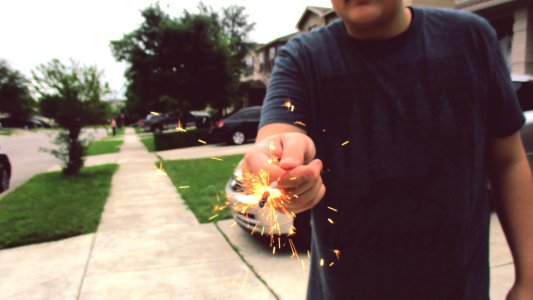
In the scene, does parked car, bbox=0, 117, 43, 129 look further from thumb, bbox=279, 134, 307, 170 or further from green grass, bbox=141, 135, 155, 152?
thumb, bbox=279, 134, 307, 170

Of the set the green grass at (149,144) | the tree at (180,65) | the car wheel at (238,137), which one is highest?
the tree at (180,65)

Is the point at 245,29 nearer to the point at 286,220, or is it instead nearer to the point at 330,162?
the point at 286,220

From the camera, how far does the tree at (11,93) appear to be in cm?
5549

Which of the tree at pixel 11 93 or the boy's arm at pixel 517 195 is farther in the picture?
the tree at pixel 11 93

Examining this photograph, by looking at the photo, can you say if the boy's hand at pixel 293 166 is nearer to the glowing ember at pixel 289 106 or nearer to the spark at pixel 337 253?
the glowing ember at pixel 289 106

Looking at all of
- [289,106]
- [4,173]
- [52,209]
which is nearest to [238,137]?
[4,173]

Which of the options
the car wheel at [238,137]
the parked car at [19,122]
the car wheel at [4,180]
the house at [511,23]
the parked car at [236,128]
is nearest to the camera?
the car wheel at [4,180]

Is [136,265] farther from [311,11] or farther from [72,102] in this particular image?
[311,11]

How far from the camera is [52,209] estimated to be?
668 cm

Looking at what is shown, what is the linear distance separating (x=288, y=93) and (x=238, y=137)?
1591 cm

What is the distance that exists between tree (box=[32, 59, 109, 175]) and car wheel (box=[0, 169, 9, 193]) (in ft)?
4.26

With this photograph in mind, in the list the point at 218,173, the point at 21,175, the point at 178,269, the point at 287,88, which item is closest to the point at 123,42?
the point at 21,175

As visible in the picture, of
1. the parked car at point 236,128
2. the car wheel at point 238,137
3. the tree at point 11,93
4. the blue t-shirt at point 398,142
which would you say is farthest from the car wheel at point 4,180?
the tree at point 11,93

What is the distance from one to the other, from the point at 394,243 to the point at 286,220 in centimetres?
329
